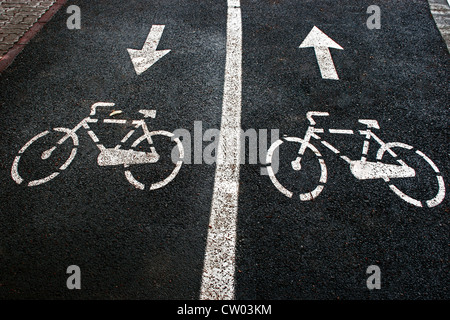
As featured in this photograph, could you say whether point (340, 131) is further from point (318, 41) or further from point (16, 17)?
point (16, 17)

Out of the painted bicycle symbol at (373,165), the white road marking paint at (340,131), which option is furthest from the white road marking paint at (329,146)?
the white road marking paint at (340,131)

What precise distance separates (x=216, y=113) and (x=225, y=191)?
135 cm

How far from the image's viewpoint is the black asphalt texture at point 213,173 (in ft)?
10.3

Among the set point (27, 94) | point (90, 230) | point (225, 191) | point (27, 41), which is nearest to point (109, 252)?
point (90, 230)

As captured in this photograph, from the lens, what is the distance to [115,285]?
305 centimetres

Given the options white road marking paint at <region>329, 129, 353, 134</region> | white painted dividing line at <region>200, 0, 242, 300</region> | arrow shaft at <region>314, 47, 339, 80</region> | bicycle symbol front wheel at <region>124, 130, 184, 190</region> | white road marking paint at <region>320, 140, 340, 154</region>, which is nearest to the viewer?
white painted dividing line at <region>200, 0, 242, 300</region>

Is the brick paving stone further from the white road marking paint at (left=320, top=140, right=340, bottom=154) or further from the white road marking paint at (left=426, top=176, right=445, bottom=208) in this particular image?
the white road marking paint at (left=426, top=176, right=445, bottom=208)

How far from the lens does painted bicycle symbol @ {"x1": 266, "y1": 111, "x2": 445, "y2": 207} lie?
3.76 metres

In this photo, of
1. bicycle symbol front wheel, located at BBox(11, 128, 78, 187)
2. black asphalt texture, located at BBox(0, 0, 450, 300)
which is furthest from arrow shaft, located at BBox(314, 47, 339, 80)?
bicycle symbol front wheel, located at BBox(11, 128, 78, 187)

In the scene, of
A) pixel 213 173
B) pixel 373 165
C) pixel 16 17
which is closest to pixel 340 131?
pixel 373 165

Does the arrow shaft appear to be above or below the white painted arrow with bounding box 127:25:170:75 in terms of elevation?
above

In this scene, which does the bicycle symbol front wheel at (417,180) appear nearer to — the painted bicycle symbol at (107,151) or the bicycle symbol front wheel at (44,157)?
the painted bicycle symbol at (107,151)

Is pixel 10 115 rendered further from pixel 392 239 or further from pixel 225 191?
pixel 392 239

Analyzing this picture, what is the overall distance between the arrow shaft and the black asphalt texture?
103 mm
